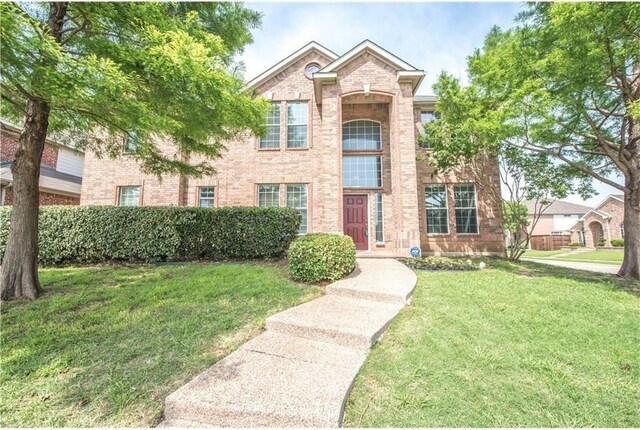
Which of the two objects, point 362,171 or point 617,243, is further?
point 617,243

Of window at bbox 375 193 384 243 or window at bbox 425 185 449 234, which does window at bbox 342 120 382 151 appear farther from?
window at bbox 425 185 449 234

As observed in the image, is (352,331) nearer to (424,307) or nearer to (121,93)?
(424,307)

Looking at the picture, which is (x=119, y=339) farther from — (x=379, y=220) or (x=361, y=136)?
(x=361, y=136)

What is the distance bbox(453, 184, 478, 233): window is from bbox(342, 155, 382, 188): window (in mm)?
3631

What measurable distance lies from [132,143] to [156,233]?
9.77 ft

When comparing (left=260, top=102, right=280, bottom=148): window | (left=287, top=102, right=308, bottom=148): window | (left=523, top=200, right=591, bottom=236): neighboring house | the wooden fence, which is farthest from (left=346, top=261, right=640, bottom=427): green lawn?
(left=523, top=200, right=591, bottom=236): neighboring house

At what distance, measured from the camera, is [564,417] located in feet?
7.40

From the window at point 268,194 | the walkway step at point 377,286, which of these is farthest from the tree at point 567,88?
the window at point 268,194

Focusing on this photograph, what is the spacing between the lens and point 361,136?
39.6 ft

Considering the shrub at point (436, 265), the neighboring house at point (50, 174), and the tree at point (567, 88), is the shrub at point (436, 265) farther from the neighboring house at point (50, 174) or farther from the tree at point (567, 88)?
the neighboring house at point (50, 174)

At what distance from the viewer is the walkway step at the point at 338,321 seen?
3.29 meters

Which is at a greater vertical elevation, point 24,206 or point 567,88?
point 567,88

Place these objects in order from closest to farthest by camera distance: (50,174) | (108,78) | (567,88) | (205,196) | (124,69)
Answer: (108,78)
(124,69)
(567,88)
(205,196)
(50,174)

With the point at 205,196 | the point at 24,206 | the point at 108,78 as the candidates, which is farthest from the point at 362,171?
the point at 24,206
